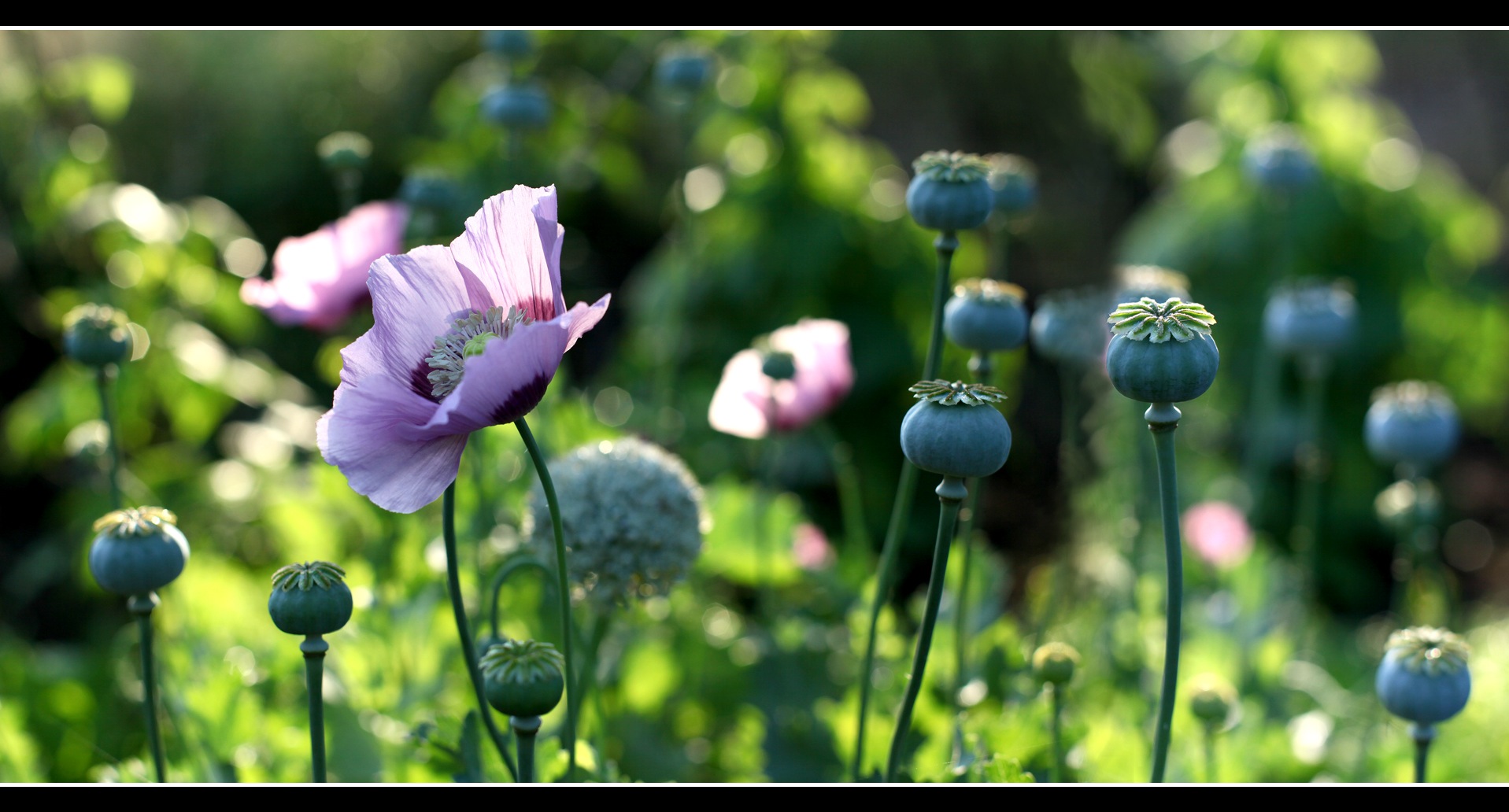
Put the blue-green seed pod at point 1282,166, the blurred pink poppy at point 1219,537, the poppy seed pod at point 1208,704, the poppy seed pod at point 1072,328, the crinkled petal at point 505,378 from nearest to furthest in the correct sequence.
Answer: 1. the crinkled petal at point 505,378
2. the poppy seed pod at point 1208,704
3. the poppy seed pod at point 1072,328
4. the blue-green seed pod at point 1282,166
5. the blurred pink poppy at point 1219,537

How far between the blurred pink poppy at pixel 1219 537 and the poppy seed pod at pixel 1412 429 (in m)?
0.42

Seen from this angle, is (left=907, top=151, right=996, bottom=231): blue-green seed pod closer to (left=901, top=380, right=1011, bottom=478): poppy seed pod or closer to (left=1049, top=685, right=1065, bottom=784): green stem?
(left=901, top=380, right=1011, bottom=478): poppy seed pod

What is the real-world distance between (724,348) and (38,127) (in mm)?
1031

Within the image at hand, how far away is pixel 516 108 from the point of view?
3.49ft

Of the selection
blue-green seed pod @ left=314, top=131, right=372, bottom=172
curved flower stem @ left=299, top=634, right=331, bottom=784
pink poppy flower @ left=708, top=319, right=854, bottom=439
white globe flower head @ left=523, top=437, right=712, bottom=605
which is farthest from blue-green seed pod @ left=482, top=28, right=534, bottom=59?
curved flower stem @ left=299, top=634, right=331, bottom=784

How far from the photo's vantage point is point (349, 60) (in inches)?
110

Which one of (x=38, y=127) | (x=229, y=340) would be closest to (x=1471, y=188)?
(x=229, y=340)

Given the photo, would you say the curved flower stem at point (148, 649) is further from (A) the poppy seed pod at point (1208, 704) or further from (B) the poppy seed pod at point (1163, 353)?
(A) the poppy seed pod at point (1208, 704)

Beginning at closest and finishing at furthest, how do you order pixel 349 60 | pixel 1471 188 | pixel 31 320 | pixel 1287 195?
pixel 1287 195 → pixel 31 320 → pixel 349 60 → pixel 1471 188

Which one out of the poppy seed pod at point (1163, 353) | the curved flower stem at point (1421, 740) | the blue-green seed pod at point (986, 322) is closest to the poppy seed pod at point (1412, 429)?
the curved flower stem at point (1421, 740)

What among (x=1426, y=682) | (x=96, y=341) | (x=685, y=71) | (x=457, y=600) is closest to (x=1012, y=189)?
(x=685, y=71)

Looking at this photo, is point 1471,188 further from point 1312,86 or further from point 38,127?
point 38,127

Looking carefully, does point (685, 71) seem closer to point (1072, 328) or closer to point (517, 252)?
point (1072, 328)

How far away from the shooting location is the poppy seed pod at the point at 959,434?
53cm
